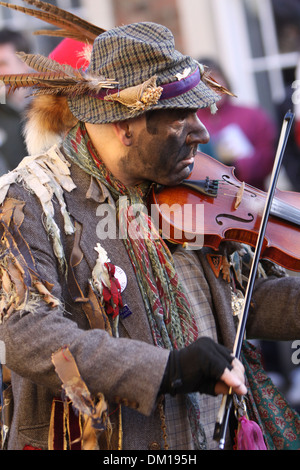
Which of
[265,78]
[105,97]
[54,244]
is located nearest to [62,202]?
[54,244]

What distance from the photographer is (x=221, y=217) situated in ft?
7.43

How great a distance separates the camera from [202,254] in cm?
235

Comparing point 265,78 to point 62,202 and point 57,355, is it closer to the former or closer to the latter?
point 62,202

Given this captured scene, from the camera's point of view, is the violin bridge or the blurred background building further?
the blurred background building

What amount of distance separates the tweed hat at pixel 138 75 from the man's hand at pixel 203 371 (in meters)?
0.74

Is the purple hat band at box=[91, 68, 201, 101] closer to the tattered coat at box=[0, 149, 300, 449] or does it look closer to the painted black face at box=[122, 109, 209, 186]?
the painted black face at box=[122, 109, 209, 186]

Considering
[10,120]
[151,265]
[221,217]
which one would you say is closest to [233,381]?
[151,265]

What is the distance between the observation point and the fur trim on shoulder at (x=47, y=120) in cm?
229

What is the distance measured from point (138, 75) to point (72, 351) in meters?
0.85

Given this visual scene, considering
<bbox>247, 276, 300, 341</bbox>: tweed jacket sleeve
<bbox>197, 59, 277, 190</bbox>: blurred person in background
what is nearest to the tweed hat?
<bbox>247, 276, 300, 341</bbox>: tweed jacket sleeve

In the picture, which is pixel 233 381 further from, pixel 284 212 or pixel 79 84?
pixel 79 84

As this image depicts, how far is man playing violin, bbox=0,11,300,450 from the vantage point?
1.85 metres

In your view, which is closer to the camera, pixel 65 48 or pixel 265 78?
pixel 65 48

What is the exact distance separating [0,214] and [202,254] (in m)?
0.70
